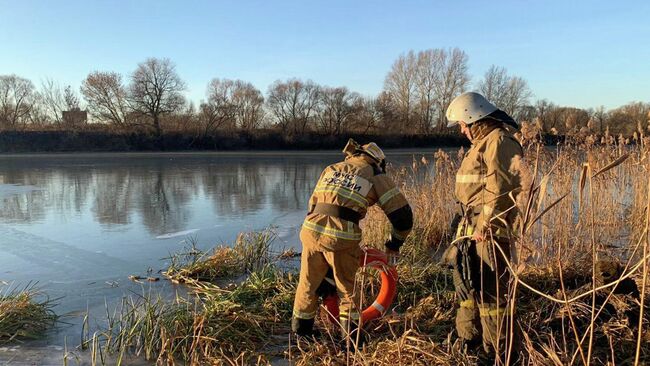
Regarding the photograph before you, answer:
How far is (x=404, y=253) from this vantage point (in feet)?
17.3

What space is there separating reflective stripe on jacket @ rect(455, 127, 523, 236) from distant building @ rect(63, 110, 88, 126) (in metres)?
39.8

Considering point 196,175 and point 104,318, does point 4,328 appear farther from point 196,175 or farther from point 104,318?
point 196,175

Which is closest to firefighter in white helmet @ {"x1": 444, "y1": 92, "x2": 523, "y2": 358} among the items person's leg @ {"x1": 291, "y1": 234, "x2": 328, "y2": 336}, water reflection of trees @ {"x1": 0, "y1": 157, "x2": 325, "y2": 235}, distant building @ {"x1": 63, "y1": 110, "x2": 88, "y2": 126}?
person's leg @ {"x1": 291, "y1": 234, "x2": 328, "y2": 336}

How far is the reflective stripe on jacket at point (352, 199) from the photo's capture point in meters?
2.91

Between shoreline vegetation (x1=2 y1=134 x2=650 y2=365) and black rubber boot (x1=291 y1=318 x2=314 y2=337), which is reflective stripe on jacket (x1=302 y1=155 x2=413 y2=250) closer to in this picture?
shoreline vegetation (x1=2 y1=134 x2=650 y2=365)

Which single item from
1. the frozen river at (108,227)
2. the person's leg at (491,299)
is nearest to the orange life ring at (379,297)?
the person's leg at (491,299)

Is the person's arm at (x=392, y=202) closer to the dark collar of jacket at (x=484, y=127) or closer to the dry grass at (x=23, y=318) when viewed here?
the dark collar of jacket at (x=484, y=127)

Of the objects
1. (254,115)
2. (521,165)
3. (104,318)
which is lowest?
(104,318)

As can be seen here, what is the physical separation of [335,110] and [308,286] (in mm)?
38907

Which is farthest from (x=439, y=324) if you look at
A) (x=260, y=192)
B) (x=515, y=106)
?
(x=515, y=106)

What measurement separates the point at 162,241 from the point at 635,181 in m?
6.87

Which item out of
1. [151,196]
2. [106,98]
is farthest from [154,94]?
[151,196]

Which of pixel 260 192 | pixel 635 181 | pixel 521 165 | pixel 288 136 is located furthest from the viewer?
pixel 288 136

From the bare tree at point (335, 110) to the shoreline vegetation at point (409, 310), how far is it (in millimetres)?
35459
